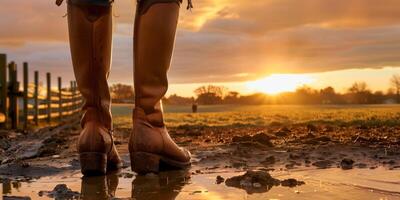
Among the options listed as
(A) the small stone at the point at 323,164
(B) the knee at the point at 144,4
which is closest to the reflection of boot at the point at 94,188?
(B) the knee at the point at 144,4

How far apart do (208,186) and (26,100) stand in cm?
1415

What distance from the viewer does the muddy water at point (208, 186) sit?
1.92 metres

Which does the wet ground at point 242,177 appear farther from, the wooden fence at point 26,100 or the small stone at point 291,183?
the wooden fence at point 26,100

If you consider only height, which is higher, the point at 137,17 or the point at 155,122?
the point at 137,17

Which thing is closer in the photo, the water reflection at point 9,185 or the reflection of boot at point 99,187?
the reflection of boot at point 99,187

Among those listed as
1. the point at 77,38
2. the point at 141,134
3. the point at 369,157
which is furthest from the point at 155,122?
the point at 369,157

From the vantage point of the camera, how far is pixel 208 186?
7.09 ft

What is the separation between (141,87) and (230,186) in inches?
34.5

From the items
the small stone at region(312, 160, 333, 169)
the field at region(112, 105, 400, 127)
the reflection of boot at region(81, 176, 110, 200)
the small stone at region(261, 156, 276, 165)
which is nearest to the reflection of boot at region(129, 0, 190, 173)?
the reflection of boot at region(81, 176, 110, 200)

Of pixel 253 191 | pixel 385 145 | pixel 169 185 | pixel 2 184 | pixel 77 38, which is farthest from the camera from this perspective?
pixel 385 145

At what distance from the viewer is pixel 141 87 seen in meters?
2.79

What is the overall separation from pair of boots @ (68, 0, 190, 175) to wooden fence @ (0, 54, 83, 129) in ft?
32.9

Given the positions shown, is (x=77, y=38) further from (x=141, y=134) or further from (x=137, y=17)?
(x=141, y=134)

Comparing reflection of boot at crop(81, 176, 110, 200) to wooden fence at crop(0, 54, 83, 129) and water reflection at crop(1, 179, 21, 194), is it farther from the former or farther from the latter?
wooden fence at crop(0, 54, 83, 129)
